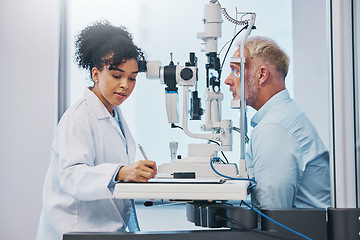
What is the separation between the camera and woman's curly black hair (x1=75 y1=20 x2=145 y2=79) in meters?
1.50

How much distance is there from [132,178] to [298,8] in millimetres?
1997

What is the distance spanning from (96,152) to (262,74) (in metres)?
0.89

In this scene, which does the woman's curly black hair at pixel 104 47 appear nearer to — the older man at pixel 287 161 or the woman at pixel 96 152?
the woman at pixel 96 152

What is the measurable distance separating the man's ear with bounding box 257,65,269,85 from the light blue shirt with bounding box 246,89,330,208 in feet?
1.00

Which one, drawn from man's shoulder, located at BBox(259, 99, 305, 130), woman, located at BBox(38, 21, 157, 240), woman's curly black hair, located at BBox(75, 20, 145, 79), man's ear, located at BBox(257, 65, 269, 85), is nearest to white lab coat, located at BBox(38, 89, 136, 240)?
woman, located at BBox(38, 21, 157, 240)

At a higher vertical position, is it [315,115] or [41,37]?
[41,37]

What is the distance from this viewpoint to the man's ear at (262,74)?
1.89 m

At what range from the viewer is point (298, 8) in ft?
8.71

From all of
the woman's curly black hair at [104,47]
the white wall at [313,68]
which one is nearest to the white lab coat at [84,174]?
the woman's curly black hair at [104,47]

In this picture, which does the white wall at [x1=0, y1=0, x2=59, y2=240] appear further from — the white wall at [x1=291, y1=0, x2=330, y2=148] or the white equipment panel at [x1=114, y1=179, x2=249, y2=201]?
the white equipment panel at [x1=114, y1=179, x2=249, y2=201]

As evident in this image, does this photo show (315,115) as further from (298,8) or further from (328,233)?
(328,233)

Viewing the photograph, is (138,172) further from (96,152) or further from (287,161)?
(287,161)

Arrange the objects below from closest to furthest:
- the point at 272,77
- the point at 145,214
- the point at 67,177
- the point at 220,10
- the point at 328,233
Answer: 1. the point at 328,233
2. the point at 67,177
3. the point at 220,10
4. the point at 272,77
5. the point at 145,214

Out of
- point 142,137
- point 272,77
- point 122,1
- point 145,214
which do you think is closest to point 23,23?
point 122,1
